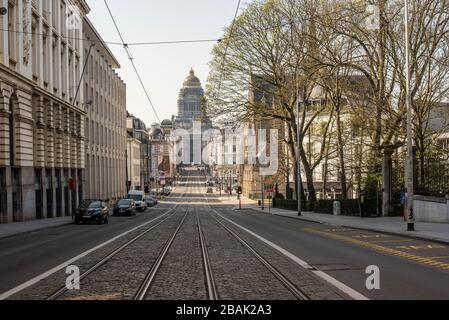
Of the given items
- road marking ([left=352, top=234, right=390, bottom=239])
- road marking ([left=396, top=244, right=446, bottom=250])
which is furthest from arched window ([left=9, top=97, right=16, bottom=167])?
road marking ([left=396, top=244, right=446, bottom=250])

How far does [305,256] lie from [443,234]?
26.3 ft

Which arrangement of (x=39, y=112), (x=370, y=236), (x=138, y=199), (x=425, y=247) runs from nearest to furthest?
1. (x=425, y=247)
2. (x=370, y=236)
3. (x=39, y=112)
4. (x=138, y=199)

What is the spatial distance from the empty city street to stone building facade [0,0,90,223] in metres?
14.3

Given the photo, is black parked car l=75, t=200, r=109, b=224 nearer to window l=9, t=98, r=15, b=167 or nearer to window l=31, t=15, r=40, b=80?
window l=9, t=98, r=15, b=167

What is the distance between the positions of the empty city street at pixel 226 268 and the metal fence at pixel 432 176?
9.83 metres

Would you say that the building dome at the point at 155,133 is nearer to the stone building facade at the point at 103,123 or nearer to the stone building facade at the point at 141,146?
the stone building facade at the point at 141,146

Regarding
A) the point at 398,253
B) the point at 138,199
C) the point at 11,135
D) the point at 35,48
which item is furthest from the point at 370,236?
the point at 138,199

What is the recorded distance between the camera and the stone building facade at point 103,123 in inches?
2388

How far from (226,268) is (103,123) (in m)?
59.3

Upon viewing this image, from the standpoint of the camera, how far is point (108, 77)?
76312 millimetres

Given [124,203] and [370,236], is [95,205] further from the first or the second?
[370,236]

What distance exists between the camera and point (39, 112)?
39219 millimetres

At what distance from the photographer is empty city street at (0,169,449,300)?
9930mm

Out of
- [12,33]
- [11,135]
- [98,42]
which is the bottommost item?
[11,135]
